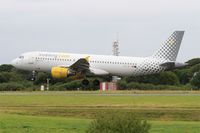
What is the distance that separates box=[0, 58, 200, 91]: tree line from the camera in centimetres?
8481

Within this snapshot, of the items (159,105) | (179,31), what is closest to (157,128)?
(159,105)

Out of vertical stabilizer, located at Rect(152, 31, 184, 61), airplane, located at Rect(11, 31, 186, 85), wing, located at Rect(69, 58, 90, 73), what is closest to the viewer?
wing, located at Rect(69, 58, 90, 73)

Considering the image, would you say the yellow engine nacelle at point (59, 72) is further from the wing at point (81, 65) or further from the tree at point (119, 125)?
the tree at point (119, 125)

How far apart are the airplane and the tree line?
3.25 m

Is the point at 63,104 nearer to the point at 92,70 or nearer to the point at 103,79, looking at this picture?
the point at 92,70

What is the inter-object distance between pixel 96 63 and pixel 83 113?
37312 mm

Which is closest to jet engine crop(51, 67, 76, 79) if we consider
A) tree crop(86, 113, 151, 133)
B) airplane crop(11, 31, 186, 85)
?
airplane crop(11, 31, 186, 85)

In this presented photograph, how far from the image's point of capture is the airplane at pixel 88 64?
74188 mm

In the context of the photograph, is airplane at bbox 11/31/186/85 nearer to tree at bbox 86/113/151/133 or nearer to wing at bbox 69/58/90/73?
wing at bbox 69/58/90/73

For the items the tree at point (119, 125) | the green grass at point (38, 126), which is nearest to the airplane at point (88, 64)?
the green grass at point (38, 126)

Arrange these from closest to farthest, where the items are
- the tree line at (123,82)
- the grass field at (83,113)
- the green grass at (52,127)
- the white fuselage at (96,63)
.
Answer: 1. the green grass at (52,127)
2. the grass field at (83,113)
3. the white fuselage at (96,63)
4. the tree line at (123,82)

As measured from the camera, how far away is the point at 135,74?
3130 inches

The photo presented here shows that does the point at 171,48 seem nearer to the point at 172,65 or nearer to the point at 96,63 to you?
the point at 172,65

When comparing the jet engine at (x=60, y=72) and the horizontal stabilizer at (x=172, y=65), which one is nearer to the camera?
the jet engine at (x=60, y=72)
